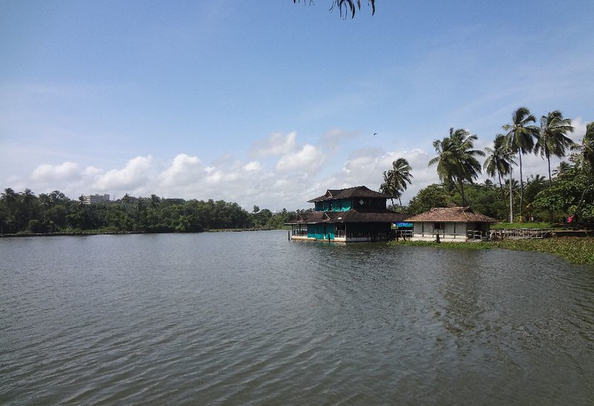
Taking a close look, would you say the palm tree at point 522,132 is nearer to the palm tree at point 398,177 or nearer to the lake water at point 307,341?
the palm tree at point 398,177

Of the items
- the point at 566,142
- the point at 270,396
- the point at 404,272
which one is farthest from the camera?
the point at 566,142

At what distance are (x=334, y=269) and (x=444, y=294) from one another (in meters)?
11.1

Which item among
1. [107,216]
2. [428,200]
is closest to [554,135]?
[428,200]

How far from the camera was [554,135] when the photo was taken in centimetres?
5344

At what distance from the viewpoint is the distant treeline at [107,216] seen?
116 meters

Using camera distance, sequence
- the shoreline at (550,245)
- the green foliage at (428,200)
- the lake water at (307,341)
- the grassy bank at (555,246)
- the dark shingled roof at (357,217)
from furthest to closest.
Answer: the green foliage at (428,200)
the dark shingled roof at (357,217)
the shoreline at (550,245)
the grassy bank at (555,246)
the lake water at (307,341)

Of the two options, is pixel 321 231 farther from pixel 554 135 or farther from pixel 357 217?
pixel 554 135

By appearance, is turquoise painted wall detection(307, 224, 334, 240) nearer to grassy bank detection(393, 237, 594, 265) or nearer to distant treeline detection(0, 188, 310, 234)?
grassy bank detection(393, 237, 594, 265)

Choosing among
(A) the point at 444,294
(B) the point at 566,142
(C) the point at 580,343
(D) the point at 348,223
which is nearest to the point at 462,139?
(B) the point at 566,142

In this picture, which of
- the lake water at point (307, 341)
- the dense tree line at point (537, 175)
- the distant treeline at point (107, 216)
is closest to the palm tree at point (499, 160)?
the dense tree line at point (537, 175)

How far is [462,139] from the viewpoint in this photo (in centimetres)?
6084

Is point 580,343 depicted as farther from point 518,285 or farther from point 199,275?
point 199,275

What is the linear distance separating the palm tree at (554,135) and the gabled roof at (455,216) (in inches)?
607

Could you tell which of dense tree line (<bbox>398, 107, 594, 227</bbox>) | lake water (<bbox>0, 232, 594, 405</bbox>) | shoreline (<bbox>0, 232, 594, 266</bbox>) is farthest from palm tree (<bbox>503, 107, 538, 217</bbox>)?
lake water (<bbox>0, 232, 594, 405</bbox>)
